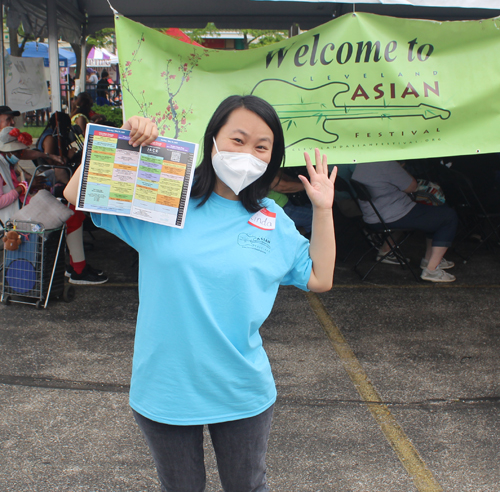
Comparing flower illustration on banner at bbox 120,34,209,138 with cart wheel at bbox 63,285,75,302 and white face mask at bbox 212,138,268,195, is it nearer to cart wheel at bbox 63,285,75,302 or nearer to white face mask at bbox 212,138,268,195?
cart wheel at bbox 63,285,75,302

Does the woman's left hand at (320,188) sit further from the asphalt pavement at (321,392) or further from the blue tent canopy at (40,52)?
the blue tent canopy at (40,52)

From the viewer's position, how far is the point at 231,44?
28.0 meters

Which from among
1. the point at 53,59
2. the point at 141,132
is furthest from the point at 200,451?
the point at 53,59

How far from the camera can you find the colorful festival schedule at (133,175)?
1551 mm

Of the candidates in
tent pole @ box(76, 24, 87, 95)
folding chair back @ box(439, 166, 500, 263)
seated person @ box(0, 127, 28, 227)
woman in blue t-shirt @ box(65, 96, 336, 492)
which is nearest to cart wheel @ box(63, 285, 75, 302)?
seated person @ box(0, 127, 28, 227)

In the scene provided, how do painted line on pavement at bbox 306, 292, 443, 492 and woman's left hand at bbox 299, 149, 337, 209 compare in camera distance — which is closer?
woman's left hand at bbox 299, 149, 337, 209

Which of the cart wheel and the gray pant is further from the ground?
the gray pant

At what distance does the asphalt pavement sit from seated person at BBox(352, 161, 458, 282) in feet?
1.15

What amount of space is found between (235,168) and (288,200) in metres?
4.21

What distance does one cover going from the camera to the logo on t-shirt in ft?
5.10

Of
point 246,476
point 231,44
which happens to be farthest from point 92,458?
point 231,44

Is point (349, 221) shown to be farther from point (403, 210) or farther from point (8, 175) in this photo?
point (8, 175)

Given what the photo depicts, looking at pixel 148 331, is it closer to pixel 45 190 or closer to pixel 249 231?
pixel 249 231

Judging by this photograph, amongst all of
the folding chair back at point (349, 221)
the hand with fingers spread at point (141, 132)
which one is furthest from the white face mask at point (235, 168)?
the folding chair back at point (349, 221)
